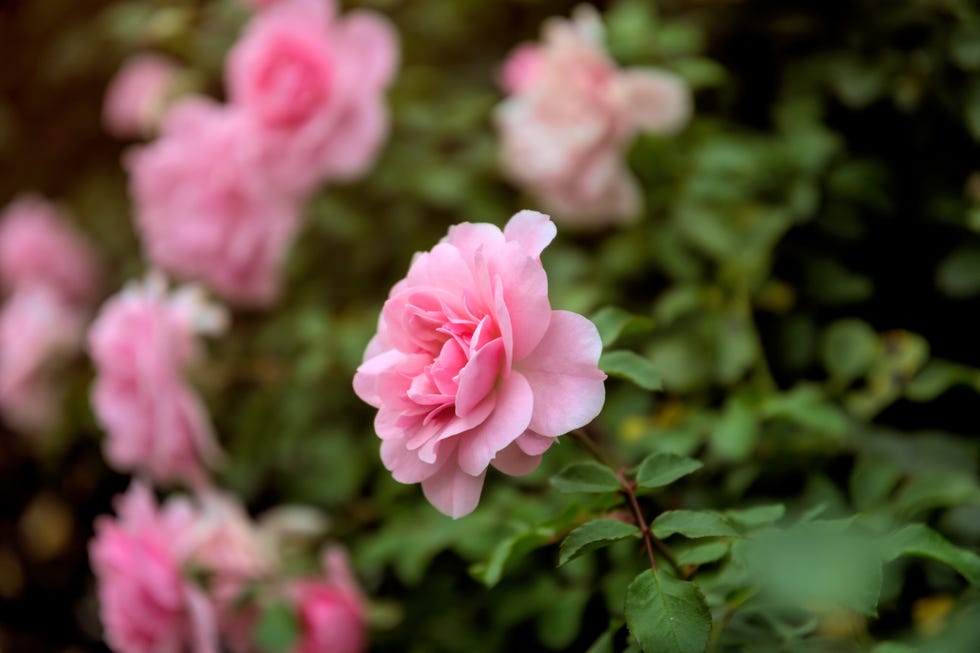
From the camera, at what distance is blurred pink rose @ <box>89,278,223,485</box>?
1.04m

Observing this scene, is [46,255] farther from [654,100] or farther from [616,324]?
[616,324]

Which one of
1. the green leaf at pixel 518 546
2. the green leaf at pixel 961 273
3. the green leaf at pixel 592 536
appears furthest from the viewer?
the green leaf at pixel 961 273

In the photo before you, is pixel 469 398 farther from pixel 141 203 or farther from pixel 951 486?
pixel 141 203

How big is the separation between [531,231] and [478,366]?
3.6 inches

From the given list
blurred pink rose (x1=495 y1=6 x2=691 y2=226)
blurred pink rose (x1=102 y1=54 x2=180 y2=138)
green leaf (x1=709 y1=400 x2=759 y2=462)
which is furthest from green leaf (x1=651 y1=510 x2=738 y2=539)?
blurred pink rose (x1=102 y1=54 x2=180 y2=138)

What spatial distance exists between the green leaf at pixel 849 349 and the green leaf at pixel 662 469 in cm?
43

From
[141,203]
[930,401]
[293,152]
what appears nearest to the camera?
[930,401]

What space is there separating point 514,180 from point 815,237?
411 mm

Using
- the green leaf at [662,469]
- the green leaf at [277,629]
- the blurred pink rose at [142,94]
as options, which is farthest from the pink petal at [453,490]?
the blurred pink rose at [142,94]

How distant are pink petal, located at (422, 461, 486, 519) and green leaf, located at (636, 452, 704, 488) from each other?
0.34 ft

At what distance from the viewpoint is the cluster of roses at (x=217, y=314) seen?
0.91 metres

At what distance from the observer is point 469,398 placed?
1.76 ft

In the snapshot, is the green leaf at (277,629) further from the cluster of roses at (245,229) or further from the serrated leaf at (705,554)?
the serrated leaf at (705,554)

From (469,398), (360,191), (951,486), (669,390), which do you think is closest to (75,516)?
(360,191)
